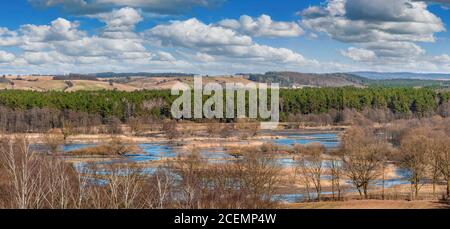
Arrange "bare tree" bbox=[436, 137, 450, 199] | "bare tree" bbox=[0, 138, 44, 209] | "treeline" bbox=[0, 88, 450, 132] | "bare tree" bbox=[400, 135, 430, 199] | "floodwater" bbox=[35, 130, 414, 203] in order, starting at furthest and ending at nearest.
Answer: "treeline" bbox=[0, 88, 450, 132] → "floodwater" bbox=[35, 130, 414, 203] → "bare tree" bbox=[400, 135, 430, 199] → "bare tree" bbox=[436, 137, 450, 199] → "bare tree" bbox=[0, 138, 44, 209]

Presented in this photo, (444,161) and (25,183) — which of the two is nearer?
(25,183)

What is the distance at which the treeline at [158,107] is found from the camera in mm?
141125

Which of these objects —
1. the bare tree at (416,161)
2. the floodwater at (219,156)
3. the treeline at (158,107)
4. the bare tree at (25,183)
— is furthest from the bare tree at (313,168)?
the treeline at (158,107)

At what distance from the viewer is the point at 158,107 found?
161750mm

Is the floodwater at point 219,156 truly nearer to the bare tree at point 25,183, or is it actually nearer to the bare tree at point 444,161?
the bare tree at point 444,161

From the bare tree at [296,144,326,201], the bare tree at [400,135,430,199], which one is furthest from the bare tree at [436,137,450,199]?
the bare tree at [296,144,326,201]

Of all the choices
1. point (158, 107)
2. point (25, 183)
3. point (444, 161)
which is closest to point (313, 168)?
point (444, 161)

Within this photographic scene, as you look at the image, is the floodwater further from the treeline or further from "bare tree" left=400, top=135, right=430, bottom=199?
the treeline

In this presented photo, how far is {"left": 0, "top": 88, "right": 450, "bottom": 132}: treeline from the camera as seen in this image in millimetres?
141125

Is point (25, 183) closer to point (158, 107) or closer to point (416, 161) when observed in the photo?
point (416, 161)

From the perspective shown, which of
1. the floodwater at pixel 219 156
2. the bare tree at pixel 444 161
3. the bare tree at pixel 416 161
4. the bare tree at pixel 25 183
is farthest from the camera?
the floodwater at pixel 219 156

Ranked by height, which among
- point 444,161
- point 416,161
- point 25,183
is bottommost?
point 416,161

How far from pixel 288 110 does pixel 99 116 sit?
177 ft

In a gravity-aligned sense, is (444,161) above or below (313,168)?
above
